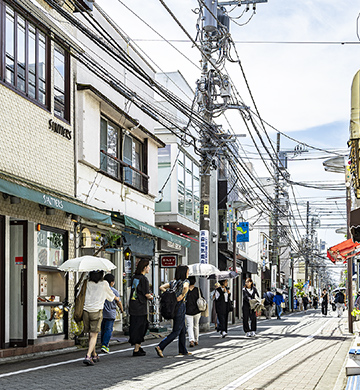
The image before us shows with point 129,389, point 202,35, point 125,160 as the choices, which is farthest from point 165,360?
point 202,35

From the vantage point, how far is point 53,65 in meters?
16.5

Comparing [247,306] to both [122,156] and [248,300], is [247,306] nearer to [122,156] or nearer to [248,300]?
[248,300]

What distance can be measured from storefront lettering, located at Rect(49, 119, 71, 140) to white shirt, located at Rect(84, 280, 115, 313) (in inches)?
212

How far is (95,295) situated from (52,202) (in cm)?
238

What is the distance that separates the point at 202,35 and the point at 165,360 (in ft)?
43.8

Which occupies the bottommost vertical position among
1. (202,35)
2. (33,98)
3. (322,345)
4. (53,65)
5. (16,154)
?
(322,345)

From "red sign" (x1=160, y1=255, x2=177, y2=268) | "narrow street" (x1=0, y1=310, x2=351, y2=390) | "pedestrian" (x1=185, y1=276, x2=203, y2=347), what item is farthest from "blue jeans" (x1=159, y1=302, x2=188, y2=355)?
"red sign" (x1=160, y1=255, x2=177, y2=268)

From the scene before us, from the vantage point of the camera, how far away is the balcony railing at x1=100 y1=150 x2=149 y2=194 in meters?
20.9

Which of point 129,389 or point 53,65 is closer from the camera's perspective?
point 129,389

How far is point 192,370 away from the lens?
1123cm

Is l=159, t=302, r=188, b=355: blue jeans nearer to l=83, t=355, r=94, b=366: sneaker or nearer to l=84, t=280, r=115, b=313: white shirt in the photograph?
l=84, t=280, r=115, b=313: white shirt

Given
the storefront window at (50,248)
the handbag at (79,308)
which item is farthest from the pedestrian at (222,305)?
the handbag at (79,308)

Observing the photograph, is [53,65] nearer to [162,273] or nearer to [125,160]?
[125,160]

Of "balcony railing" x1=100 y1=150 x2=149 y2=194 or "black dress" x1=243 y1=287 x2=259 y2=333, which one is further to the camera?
"balcony railing" x1=100 y1=150 x2=149 y2=194
